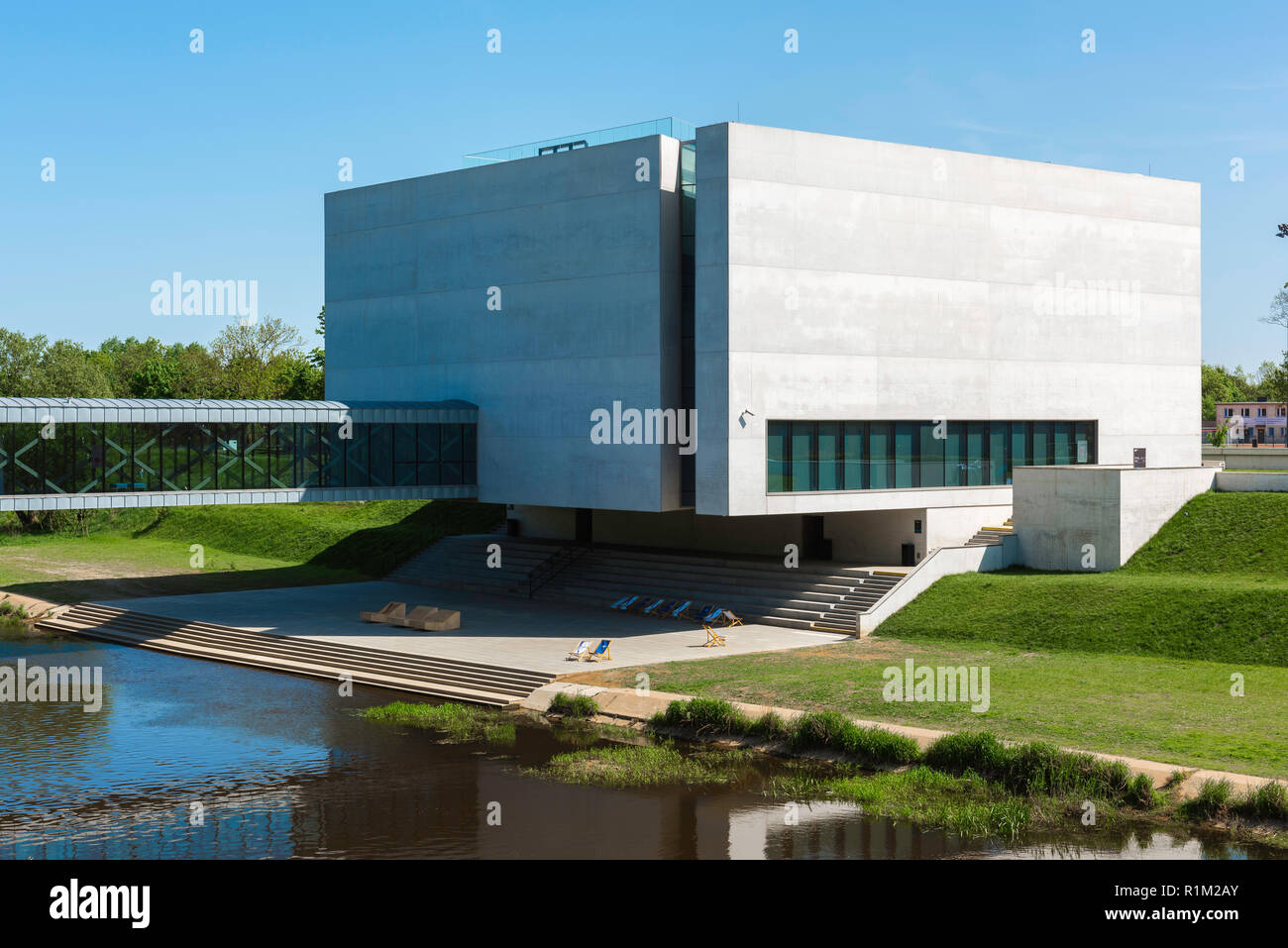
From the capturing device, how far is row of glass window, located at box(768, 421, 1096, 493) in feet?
139

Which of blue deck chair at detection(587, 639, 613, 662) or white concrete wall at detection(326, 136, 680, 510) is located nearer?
blue deck chair at detection(587, 639, 613, 662)

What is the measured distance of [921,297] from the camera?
44875 millimetres

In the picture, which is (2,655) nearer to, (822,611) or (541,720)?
(541,720)

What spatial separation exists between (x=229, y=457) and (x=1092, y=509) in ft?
94.0

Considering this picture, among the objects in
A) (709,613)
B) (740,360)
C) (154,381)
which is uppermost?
(154,381)

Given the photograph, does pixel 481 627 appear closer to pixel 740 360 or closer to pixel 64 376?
pixel 740 360

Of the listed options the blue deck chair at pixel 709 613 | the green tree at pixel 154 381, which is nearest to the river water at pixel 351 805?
the blue deck chair at pixel 709 613

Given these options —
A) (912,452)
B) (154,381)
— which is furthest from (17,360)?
(912,452)

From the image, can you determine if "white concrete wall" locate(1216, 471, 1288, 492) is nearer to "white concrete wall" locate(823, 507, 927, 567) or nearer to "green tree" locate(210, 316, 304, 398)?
"white concrete wall" locate(823, 507, 927, 567)

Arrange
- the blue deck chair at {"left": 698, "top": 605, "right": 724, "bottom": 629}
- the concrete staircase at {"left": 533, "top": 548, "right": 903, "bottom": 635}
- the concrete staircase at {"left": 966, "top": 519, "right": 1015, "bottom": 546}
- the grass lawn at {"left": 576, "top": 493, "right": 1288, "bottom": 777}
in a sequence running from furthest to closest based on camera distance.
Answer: the concrete staircase at {"left": 966, "top": 519, "right": 1015, "bottom": 546}, the blue deck chair at {"left": 698, "top": 605, "right": 724, "bottom": 629}, the concrete staircase at {"left": 533, "top": 548, "right": 903, "bottom": 635}, the grass lawn at {"left": 576, "top": 493, "right": 1288, "bottom": 777}

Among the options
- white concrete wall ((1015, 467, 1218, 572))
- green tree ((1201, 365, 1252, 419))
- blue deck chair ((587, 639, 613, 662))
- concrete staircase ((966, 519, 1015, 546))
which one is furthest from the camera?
green tree ((1201, 365, 1252, 419))

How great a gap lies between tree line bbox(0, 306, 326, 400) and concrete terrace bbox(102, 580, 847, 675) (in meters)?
19.3

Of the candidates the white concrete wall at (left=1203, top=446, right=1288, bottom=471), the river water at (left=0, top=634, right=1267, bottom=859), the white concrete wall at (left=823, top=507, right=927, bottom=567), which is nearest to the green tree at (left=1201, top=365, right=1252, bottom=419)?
the white concrete wall at (left=1203, top=446, right=1288, bottom=471)

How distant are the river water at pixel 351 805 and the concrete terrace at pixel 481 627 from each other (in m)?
6.49
